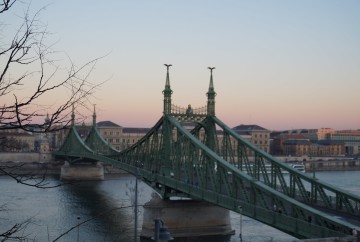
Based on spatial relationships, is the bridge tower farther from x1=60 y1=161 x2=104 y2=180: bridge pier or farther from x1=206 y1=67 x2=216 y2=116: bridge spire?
x1=206 y1=67 x2=216 y2=116: bridge spire

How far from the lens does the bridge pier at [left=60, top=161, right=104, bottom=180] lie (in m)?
96.5

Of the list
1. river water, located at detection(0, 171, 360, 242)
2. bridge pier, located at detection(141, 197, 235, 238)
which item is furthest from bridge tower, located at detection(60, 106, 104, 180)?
bridge pier, located at detection(141, 197, 235, 238)

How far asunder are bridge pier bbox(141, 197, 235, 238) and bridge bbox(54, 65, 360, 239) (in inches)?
49.6

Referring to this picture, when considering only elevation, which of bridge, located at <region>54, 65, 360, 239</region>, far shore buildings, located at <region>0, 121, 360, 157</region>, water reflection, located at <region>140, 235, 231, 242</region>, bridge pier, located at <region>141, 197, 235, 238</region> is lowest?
water reflection, located at <region>140, 235, 231, 242</region>

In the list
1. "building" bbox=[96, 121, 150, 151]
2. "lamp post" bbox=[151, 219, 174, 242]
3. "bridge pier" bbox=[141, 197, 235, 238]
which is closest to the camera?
"lamp post" bbox=[151, 219, 174, 242]

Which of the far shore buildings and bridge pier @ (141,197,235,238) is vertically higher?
the far shore buildings

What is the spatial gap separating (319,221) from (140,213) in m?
27.7

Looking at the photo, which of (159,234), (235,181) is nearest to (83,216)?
(235,181)

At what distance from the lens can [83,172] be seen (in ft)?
322

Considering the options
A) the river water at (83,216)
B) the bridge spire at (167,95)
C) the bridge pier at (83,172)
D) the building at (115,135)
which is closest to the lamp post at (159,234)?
the river water at (83,216)

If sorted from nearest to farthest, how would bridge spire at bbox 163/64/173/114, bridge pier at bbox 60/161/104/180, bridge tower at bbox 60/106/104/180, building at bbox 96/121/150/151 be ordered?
1. bridge spire at bbox 163/64/173/114
2. bridge pier at bbox 60/161/104/180
3. bridge tower at bbox 60/106/104/180
4. building at bbox 96/121/150/151

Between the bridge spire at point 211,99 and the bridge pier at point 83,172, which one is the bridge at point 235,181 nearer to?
the bridge spire at point 211,99

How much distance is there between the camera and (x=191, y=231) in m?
40.0

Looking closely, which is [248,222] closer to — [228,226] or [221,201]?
[228,226]
